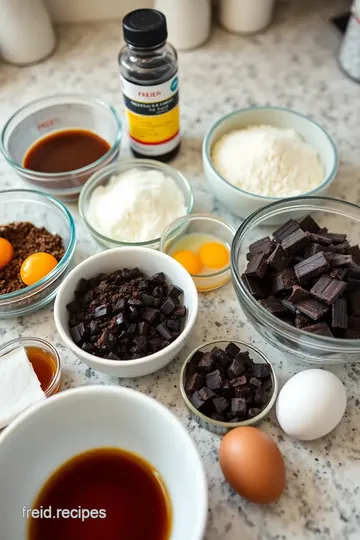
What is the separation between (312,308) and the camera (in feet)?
3.58

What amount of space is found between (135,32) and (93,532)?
1.11 meters

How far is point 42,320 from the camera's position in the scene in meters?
1.29

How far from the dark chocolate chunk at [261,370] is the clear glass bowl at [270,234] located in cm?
7

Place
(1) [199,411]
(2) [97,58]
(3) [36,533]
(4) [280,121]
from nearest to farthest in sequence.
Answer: (3) [36,533] → (1) [199,411] → (4) [280,121] → (2) [97,58]

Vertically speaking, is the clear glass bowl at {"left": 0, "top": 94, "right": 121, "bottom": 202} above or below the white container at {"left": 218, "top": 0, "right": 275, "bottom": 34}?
below

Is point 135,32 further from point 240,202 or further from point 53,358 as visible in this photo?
point 53,358

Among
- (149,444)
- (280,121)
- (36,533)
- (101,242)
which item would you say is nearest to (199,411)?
(149,444)

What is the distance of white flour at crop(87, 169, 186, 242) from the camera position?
1351mm

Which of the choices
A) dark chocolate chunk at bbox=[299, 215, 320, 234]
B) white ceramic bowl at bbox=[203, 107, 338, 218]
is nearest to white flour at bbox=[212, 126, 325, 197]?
white ceramic bowl at bbox=[203, 107, 338, 218]

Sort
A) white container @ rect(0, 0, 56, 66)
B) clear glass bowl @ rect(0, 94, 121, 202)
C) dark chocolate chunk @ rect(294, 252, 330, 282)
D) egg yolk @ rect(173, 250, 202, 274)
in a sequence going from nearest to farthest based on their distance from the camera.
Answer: dark chocolate chunk @ rect(294, 252, 330, 282)
egg yolk @ rect(173, 250, 202, 274)
clear glass bowl @ rect(0, 94, 121, 202)
white container @ rect(0, 0, 56, 66)

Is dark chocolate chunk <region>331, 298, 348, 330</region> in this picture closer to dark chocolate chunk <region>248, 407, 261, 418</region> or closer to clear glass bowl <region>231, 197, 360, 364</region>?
clear glass bowl <region>231, 197, 360, 364</region>

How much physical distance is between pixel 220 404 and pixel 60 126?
1082 millimetres

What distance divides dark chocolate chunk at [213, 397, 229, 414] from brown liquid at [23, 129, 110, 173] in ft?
2.72

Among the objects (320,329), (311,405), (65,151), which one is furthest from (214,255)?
(65,151)
